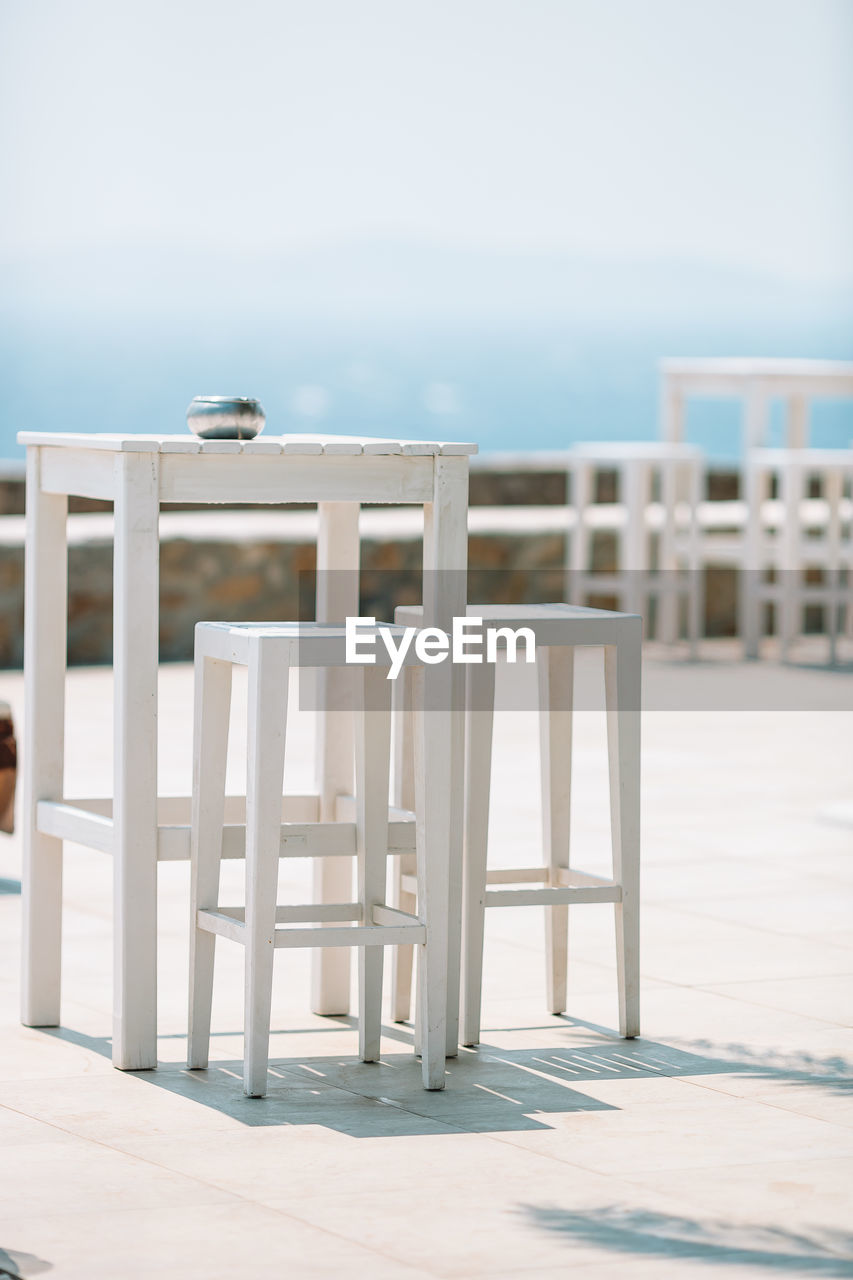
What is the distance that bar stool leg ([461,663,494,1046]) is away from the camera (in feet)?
10.4

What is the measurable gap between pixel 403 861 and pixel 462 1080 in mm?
417

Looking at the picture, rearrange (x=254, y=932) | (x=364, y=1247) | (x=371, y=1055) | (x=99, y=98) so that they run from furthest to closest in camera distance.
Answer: (x=99, y=98), (x=371, y=1055), (x=254, y=932), (x=364, y=1247)

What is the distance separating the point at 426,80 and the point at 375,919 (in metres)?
49.4

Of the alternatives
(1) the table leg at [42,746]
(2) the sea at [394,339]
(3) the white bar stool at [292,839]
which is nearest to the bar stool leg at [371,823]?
(3) the white bar stool at [292,839]

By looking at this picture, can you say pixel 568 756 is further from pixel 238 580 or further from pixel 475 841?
pixel 238 580

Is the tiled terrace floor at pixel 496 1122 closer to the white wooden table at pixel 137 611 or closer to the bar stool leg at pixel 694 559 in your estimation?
the white wooden table at pixel 137 611

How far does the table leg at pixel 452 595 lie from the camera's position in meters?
3.06

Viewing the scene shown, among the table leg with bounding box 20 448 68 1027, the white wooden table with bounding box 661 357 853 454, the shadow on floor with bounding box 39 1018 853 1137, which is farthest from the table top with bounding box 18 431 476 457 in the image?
the white wooden table with bounding box 661 357 853 454

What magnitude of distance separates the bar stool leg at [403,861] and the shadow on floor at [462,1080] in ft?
0.28

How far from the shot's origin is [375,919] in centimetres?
316

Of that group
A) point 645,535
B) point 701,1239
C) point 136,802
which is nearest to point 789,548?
point 645,535

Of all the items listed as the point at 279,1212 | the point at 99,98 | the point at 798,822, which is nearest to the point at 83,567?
the point at 798,822

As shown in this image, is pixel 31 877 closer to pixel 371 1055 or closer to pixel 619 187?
pixel 371 1055

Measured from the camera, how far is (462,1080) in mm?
3008
